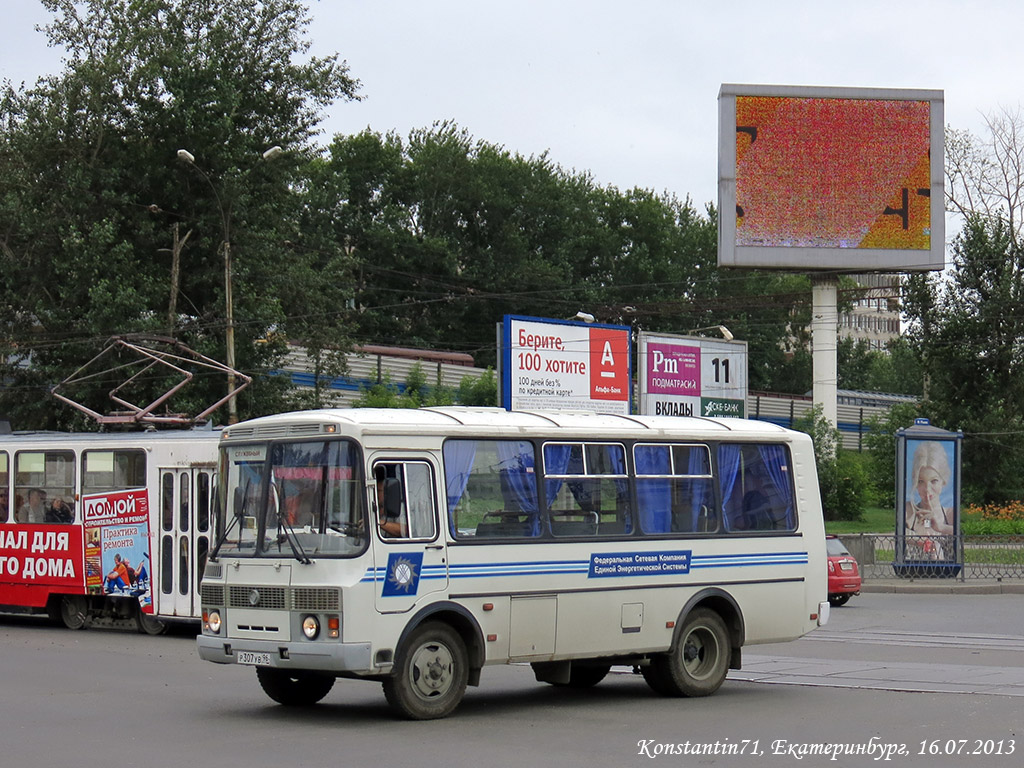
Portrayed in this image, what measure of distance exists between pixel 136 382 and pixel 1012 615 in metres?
24.8

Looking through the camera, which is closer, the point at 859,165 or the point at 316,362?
the point at 316,362

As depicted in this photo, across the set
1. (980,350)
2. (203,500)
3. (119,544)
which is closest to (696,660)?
(203,500)

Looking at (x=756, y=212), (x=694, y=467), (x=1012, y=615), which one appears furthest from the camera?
(x=756, y=212)

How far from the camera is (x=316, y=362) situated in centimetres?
4488

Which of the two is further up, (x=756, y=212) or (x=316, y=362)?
(x=756, y=212)

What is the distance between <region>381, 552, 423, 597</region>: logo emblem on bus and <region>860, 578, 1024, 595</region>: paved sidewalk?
20.1m

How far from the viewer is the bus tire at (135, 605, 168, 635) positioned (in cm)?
2116

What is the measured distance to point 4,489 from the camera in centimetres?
2253

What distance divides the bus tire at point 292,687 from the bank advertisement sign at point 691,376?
2380 centimetres

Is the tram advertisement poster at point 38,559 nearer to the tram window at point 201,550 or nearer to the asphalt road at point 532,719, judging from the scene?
the tram window at point 201,550

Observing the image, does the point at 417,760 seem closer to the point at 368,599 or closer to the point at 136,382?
the point at 368,599

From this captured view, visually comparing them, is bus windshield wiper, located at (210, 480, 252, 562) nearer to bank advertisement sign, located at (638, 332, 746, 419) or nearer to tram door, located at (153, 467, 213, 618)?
tram door, located at (153, 467, 213, 618)

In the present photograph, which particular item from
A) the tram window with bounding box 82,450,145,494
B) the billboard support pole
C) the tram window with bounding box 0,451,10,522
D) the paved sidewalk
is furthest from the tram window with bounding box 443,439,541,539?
the billboard support pole

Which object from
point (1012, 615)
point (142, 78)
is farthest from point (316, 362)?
point (1012, 615)
